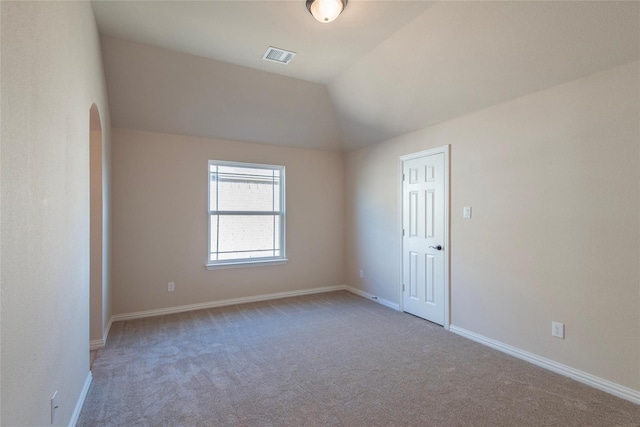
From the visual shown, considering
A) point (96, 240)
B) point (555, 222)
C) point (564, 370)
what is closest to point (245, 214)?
point (96, 240)

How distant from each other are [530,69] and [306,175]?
3.27 metres

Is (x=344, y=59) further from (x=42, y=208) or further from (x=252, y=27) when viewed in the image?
(x=42, y=208)

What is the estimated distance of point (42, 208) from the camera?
1.42 m

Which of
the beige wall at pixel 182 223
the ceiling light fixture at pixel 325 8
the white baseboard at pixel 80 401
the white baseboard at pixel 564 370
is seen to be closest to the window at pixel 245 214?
the beige wall at pixel 182 223

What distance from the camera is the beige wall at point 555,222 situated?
7.58 ft

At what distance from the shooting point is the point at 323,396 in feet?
7.50

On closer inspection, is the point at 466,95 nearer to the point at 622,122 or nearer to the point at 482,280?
the point at 622,122

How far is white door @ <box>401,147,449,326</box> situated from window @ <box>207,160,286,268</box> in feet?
6.30

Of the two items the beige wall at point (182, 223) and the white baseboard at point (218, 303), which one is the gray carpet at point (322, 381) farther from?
the beige wall at point (182, 223)

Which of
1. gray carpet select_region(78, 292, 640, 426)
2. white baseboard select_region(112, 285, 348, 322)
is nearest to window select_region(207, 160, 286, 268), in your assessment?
white baseboard select_region(112, 285, 348, 322)

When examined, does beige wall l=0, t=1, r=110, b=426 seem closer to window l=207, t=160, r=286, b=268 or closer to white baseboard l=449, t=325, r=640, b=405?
window l=207, t=160, r=286, b=268

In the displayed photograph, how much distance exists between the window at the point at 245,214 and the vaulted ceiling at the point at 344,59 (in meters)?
0.57

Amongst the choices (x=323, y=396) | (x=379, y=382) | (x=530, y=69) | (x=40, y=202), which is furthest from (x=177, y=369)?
(x=530, y=69)

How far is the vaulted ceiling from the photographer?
2.38 metres
